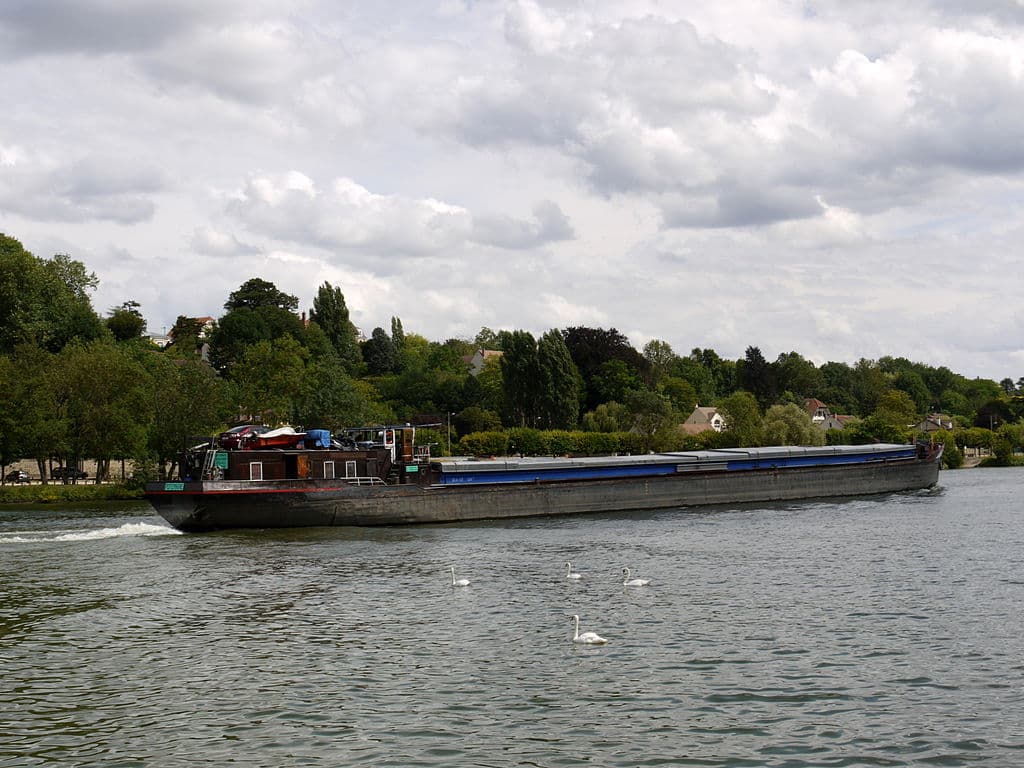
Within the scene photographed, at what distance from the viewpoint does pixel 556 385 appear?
125562 millimetres

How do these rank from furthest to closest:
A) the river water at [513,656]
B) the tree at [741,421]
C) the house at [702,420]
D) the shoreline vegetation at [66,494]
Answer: the house at [702,420], the tree at [741,421], the shoreline vegetation at [66,494], the river water at [513,656]

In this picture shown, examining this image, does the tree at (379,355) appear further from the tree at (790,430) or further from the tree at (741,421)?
the tree at (790,430)

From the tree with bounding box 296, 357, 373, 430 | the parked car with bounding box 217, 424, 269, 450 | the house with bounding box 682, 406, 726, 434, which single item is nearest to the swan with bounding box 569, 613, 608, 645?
the parked car with bounding box 217, 424, 269, 450

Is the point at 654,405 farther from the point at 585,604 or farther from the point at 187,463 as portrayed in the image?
the point at 585,604

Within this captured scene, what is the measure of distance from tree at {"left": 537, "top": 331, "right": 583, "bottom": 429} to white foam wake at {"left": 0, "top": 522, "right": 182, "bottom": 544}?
7481 centimetres

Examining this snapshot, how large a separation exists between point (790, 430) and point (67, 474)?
80.6 metres

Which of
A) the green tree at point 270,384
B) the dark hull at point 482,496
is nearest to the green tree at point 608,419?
the green tree at point 270,384

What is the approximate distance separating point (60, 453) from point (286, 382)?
22176mm

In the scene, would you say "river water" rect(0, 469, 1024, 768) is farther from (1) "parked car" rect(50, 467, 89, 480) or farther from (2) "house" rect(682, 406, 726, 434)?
(2) "house" rect(682, 406, 726, 434)

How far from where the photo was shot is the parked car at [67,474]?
90119 millimetres

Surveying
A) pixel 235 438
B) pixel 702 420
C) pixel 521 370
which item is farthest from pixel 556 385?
pixel 235 438

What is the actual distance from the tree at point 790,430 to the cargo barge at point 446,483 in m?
39.1

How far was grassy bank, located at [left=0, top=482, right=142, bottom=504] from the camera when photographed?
7900cm

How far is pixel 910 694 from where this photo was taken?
62.7 ft
